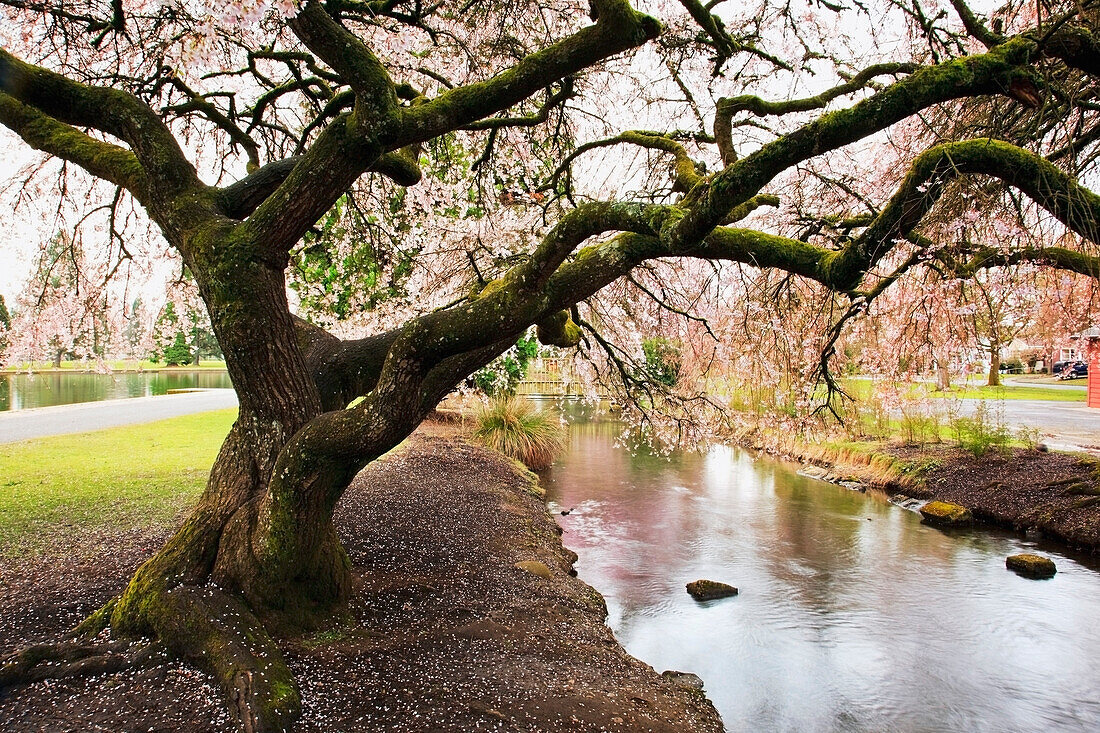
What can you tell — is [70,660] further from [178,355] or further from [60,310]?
[178,355]

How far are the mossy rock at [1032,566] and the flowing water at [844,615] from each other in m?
0.16

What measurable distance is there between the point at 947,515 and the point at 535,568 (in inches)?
300

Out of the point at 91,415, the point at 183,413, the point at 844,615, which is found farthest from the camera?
the point at 183,413

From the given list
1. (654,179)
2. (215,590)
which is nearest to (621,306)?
(654,179)

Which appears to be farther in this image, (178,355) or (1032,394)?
(178,355)

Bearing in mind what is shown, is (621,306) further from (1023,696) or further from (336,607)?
(1023,696)

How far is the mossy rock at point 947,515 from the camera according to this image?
32.0ft

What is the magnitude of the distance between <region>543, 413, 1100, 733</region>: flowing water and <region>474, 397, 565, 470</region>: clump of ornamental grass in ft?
6.71

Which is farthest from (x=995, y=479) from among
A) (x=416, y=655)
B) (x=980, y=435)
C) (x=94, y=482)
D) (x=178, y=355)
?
(x=178, y=355)

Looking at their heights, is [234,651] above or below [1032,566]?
above

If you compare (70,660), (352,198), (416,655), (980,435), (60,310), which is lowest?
(416,655)

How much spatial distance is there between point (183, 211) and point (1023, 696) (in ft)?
24.7

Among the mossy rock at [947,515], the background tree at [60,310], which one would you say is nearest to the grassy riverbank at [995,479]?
the mossy rock at [947,515]

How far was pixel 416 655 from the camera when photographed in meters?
3.72
